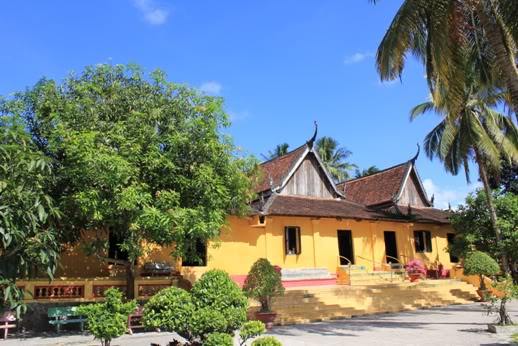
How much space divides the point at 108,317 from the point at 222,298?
5.75ft

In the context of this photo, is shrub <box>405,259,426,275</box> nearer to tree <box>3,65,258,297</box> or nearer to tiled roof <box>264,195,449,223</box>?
tiled roof <box>264,195,449,223</box>

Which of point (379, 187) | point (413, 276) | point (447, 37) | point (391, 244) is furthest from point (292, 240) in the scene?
Answer: point (447, 37)

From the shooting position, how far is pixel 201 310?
696 cm

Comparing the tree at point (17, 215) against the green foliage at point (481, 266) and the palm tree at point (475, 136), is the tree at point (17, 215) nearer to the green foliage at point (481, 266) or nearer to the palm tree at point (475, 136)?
the green foliage at point (481, 266)

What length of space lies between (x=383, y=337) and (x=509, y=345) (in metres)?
2.52

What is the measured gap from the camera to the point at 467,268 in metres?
14.6

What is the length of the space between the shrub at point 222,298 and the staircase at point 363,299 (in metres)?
6.71

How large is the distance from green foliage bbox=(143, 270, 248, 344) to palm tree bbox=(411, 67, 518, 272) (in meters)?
13.4

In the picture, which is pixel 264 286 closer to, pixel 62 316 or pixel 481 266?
pixel 62 316

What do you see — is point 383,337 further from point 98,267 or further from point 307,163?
point 307,163

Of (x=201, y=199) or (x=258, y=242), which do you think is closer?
(x=201, y=199)

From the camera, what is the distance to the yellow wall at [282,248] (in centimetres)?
1482

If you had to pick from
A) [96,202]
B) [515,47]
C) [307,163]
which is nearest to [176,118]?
[96,202]

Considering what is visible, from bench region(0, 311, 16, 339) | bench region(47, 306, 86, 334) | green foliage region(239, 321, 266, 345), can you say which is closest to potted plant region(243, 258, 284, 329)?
bench region(47, 306, 86, 334)
